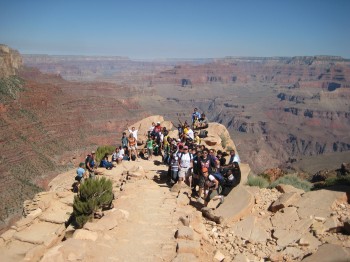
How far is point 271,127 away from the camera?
163m

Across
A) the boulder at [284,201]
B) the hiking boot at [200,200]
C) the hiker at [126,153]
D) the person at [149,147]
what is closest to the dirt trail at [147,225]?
the hiking boot at [200,200]

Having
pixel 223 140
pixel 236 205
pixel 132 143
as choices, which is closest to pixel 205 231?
pixel 236 205

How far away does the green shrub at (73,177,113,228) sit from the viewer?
40.5 ft

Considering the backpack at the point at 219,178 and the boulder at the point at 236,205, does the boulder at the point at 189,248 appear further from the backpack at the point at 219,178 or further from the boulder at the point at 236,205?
the backpack at the point at 219,178

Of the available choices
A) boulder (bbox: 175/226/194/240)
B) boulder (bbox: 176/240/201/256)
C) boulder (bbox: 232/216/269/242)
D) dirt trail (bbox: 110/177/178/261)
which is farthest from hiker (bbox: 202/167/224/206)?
boulder (bbox: 176/240/201/256)

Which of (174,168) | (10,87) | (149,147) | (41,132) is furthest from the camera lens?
(10,87)

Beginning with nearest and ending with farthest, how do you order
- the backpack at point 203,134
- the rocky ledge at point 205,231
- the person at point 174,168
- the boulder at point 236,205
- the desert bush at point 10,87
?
1. the rocky ledge at point 205,231
2. the boulder at point 236,205
3. the person at point 174,168
4. the backpack at point 203,134
5. the desert bush at point 10,87

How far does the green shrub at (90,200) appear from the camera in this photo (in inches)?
486

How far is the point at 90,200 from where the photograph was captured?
12.5m

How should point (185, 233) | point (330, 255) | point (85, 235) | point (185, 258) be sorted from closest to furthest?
1. point (330, 255)
2. point (185, 258)
3. point (85, 235)
4. point (185, 233)

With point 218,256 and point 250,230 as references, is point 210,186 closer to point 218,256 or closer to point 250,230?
point 250,230

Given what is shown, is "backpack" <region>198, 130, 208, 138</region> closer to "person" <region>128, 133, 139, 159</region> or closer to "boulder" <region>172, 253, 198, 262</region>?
"person" <region>128, 133, 139, 159</region>

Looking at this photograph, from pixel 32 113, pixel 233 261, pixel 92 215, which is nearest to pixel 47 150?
pixel 32 113

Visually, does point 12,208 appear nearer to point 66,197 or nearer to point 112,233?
point 66,197
